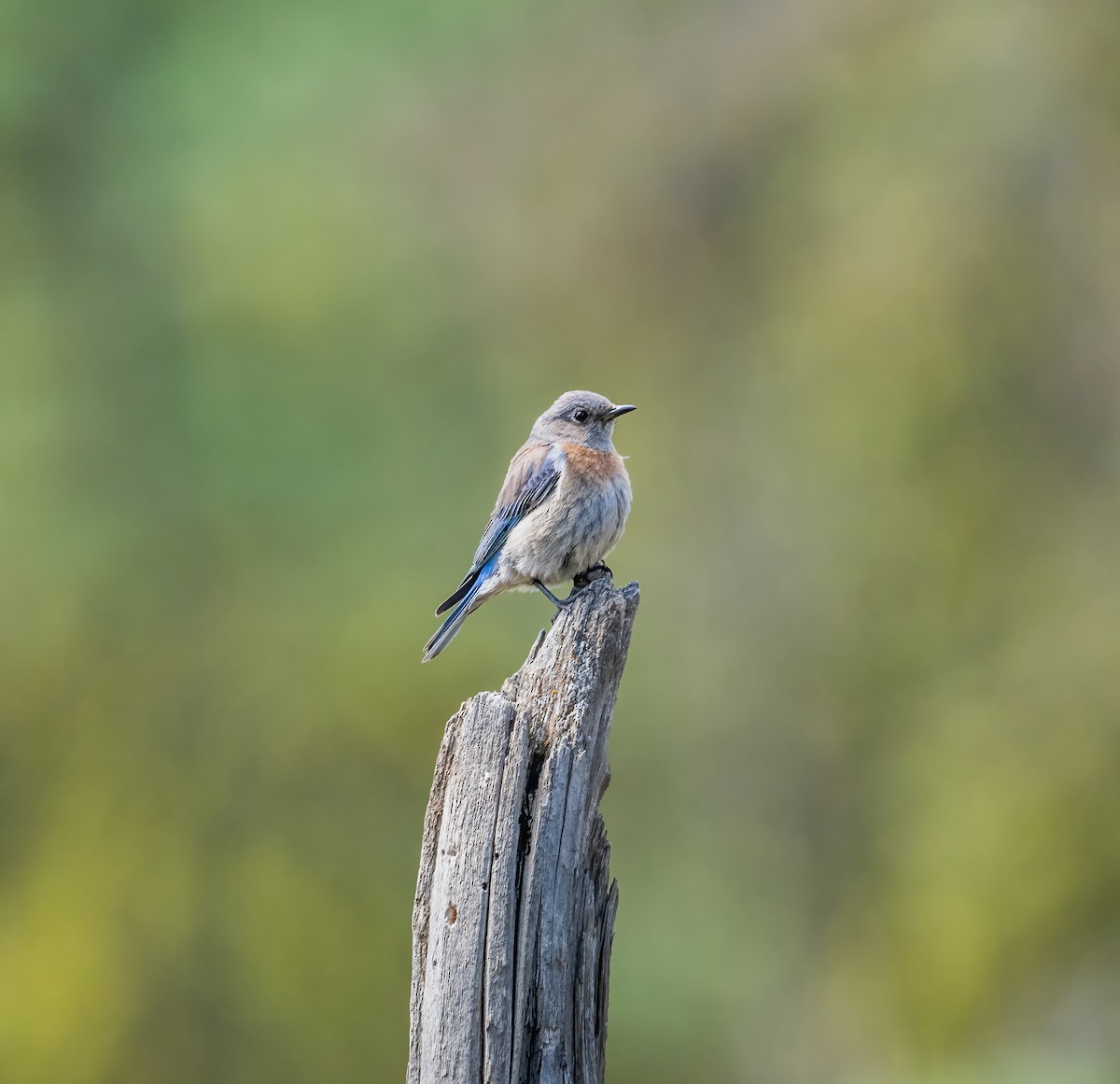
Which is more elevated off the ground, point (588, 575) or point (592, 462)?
point (592, 462)

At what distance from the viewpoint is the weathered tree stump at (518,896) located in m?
4.31

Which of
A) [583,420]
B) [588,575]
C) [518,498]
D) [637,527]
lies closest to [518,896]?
[588,575]

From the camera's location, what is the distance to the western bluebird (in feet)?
22.2

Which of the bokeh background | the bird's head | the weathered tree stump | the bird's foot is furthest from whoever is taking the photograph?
the bokeh background

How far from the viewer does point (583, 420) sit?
24.3 feet

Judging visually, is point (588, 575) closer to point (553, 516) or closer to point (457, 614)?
point (553, 516)

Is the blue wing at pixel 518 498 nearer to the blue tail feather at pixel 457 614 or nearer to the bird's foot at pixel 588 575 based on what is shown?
the blue tail feather at pixel 457 614

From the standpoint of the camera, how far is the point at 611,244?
14.7 metres

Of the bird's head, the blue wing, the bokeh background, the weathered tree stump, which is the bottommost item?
the weathered tree stump

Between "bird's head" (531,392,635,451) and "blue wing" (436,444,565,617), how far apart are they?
0.20 metres

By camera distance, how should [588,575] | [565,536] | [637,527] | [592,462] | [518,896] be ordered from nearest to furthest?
[518,896], [565,536], [588,575], [592,462], [637,527]

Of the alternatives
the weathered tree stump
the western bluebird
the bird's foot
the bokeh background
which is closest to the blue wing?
the western bluebird

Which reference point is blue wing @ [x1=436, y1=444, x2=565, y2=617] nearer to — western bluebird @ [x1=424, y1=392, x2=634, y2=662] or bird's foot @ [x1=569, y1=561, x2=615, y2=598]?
western bluebird @ [x1=424, y1=392, x2=634, y2=662]

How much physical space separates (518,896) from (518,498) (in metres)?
2.99
